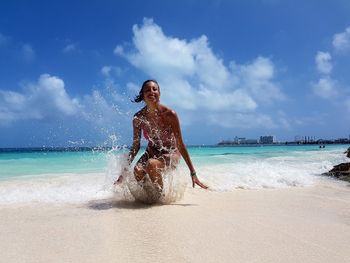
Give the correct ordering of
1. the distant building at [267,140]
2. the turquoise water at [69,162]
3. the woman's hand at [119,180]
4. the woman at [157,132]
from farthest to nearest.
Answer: the distant building at [267,140], the turquoise water at [69,162], the woman at [157,132], the woman's hand at [119,180]

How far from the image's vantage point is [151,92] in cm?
455

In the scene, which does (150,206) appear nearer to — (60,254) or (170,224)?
(170,224)

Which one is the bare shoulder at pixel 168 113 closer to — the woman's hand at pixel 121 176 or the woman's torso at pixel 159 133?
the woman's torso at pixel 159 133

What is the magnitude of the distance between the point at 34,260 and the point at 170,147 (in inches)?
103

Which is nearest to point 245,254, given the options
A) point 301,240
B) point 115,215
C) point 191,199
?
point 301,240

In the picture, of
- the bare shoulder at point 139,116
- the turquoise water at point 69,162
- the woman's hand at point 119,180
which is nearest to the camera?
the woman's hand at point 119,180

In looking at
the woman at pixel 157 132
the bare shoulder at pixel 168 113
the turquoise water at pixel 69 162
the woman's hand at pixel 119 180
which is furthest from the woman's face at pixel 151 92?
the woman's hand at pixel 119 180

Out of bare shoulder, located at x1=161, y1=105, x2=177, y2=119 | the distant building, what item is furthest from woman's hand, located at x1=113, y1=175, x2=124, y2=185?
the distant building

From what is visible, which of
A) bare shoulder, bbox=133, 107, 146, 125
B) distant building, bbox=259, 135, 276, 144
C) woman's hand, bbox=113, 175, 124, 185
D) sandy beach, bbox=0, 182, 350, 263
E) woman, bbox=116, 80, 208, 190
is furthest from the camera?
distant building, bbox=259, 135, 276, 144

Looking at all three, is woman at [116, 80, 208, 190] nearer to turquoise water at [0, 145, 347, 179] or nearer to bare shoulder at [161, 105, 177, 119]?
bare shoulder at [161, 105, 177, 119]

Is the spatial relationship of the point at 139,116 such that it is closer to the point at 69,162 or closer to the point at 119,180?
the point at 119,180

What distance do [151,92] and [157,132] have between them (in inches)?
21.7

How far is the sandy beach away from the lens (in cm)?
234

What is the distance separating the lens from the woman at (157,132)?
4555 millimetres
